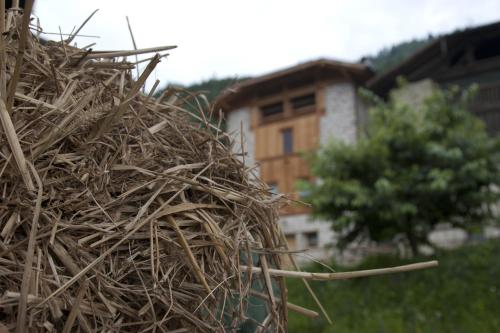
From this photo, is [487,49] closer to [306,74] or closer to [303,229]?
[306,74]

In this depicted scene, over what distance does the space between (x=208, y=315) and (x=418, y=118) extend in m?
11.5

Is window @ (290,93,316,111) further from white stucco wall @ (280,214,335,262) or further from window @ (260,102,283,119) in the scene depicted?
white stucco wall @ (280,214,335,262)

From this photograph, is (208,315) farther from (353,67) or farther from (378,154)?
(353,67)

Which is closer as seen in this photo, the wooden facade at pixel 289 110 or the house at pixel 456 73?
the house at pixel 456 73

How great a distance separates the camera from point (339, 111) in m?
17.7

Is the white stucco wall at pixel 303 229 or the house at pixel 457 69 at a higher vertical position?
the house at pixel 457 69

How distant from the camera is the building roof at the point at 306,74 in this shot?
1722 cm

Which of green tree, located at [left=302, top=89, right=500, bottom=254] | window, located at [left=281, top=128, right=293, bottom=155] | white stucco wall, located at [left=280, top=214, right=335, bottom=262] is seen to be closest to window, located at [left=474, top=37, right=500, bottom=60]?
green tree, located at [left=302, top=89, right=500, bottom=254]

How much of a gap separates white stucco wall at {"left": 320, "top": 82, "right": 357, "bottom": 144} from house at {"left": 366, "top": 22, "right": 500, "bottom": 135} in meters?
0.75

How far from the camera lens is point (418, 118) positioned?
11805 millimetres

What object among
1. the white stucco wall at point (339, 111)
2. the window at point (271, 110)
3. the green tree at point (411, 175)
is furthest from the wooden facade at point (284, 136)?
the green tree at point (411, 175)

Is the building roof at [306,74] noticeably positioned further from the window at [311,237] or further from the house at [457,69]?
the window at [311,237]

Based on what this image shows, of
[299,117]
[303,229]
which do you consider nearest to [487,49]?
[299,117]

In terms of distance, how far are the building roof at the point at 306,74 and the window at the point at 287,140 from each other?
1593 millimetres
